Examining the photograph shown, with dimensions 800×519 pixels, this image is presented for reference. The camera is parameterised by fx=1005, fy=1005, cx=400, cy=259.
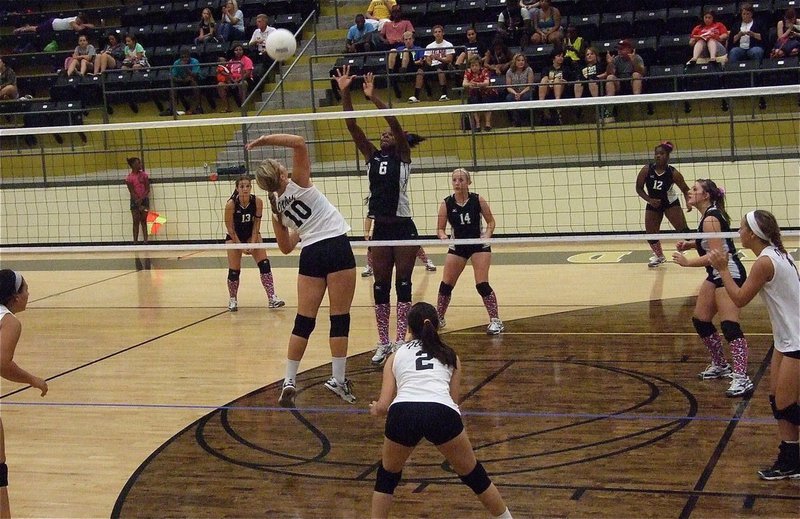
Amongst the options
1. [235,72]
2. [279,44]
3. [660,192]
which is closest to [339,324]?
[279,44]

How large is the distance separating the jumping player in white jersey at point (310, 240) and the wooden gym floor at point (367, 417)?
764 millimetres

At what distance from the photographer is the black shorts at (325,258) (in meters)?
7.15

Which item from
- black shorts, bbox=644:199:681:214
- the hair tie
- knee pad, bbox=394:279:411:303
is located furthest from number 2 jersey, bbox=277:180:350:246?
black shorts, bbox=644:199:681:214

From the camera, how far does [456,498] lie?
5844 millimetres

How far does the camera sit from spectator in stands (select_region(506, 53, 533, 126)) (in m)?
16.7

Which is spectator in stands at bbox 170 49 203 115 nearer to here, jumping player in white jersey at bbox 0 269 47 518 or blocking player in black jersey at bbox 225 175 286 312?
blocking player in black jersey at bbox 225 175 286 312

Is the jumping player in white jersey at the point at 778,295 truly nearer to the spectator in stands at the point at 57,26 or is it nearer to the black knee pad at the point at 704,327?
the black knee pad at the point at 704,327

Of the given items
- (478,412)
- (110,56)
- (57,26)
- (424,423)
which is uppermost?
(57,26)

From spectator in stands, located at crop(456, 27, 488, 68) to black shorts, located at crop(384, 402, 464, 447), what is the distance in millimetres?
13242

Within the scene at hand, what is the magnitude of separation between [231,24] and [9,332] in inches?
625

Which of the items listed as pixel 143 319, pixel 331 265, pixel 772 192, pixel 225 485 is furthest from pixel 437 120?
pixel 225 485

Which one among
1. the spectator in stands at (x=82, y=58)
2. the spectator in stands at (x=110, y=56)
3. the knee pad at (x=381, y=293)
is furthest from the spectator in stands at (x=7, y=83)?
the knee pad at (x=381, y=293)

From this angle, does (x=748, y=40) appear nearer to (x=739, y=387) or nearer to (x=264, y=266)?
(x=264, y=266)

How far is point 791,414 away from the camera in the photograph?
5680mm
